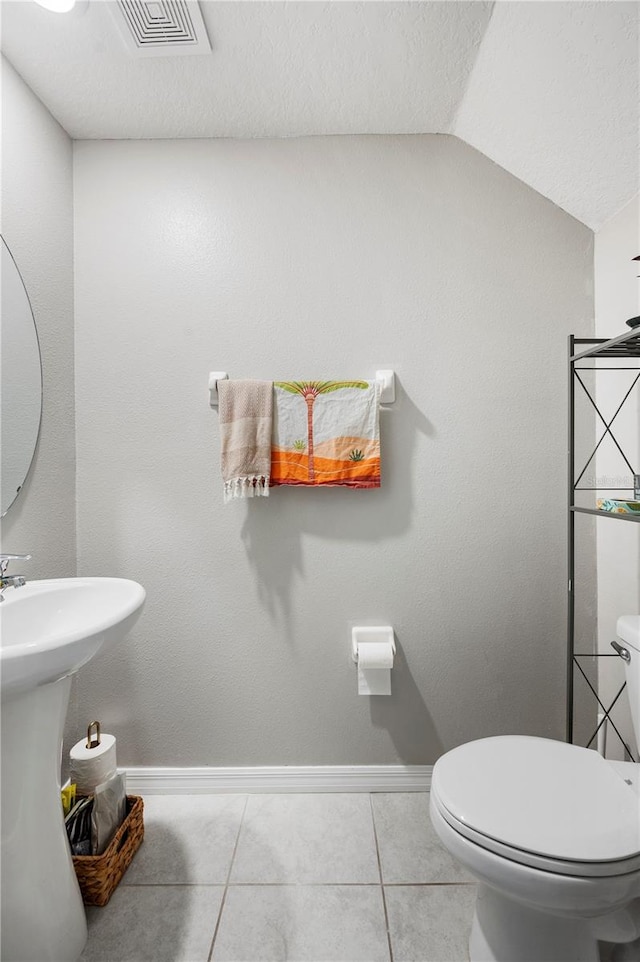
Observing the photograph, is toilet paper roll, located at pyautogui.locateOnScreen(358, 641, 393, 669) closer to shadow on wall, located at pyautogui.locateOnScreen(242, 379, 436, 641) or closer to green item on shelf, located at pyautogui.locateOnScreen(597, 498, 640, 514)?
shadow on wall, located at pyautogui.locateOnScreen(242, 379, 436, 641)

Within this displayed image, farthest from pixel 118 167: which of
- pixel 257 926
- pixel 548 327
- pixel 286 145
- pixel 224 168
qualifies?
pixel 257 926

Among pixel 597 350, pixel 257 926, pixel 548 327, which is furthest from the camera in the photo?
pixel 548 327

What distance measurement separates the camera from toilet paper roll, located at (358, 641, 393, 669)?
157 centimetres

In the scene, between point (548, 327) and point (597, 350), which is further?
point (548, 327)

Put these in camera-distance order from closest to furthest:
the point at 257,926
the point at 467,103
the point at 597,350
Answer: the point at 257,926
the point at 597,350
the point at 467,103

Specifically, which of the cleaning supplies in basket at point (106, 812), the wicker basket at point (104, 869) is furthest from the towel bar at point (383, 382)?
the wicker basket at point (104, 869)

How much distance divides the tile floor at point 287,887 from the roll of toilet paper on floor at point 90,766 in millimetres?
277

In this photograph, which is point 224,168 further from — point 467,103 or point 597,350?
point 597,350

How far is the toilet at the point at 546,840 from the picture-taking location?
2.89 ft

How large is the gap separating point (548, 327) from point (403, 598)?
3.45 ft

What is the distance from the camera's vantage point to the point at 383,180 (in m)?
1.66

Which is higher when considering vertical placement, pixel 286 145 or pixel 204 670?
pixel 286 145

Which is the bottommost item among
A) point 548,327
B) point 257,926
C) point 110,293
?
point 257,926

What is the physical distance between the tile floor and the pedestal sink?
0.18 m
